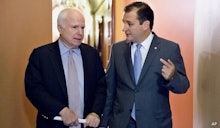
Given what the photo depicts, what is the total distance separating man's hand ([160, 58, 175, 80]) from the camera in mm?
1952

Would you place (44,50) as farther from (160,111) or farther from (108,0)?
(108,0)

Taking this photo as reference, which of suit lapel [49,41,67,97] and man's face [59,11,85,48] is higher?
man's face [59,11,85,48]

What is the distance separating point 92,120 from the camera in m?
2.16

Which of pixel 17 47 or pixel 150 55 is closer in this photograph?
pixel 150 55

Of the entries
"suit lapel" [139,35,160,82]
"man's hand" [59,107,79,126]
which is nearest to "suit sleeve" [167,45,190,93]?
"suit lapel" [139,35,160,82]

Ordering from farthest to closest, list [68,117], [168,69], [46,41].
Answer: [46,41]
[68,117]
[168,69]

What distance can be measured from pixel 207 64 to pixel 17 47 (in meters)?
1.44

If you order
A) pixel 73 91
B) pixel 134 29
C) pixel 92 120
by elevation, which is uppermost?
pixel 134 29

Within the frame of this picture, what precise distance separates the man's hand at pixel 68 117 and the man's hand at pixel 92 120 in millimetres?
73

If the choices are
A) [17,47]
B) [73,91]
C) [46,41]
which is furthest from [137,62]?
[46,41]

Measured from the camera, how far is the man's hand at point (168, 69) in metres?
1.95

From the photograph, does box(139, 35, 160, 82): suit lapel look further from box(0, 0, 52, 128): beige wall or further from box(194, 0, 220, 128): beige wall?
box(0, 0, 52, 128): beige wall

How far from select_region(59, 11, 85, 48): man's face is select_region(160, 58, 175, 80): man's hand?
60cm

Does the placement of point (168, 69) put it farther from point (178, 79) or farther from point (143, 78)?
point (143, 78)
